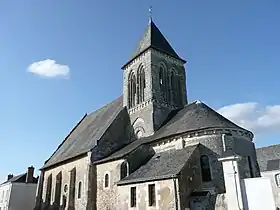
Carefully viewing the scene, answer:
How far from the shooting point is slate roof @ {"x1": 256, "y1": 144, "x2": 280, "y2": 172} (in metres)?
33.6

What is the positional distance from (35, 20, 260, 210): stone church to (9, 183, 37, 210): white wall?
28.0ft

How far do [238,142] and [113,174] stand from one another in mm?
9268

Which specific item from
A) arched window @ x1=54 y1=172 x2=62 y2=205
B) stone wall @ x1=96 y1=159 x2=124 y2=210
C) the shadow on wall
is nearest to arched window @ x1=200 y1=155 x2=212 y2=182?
stone wall @ x1=96 y1=159 x2=124 y2=210

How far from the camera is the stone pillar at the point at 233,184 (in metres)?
12.2

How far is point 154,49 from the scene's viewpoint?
87.0 feet

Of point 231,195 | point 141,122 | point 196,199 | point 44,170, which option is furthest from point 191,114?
point 44,170

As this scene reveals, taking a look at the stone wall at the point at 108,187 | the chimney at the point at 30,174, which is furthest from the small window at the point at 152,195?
the chimney at the point at 30,174

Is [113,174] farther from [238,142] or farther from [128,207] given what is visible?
[238,142]

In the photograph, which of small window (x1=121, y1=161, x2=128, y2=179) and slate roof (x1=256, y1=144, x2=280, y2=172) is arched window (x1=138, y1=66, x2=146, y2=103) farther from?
slate roof (x1=256, y1=144, x2=280, y2=172)

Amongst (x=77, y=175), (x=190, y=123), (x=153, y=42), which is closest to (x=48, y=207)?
(x=77, y=175)

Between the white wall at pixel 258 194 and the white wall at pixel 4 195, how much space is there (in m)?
33.1

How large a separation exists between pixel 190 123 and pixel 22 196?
27682 millimetres

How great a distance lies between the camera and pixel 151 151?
20953 mm

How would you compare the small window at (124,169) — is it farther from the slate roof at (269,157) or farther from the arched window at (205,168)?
the slate roof at (269,157)
